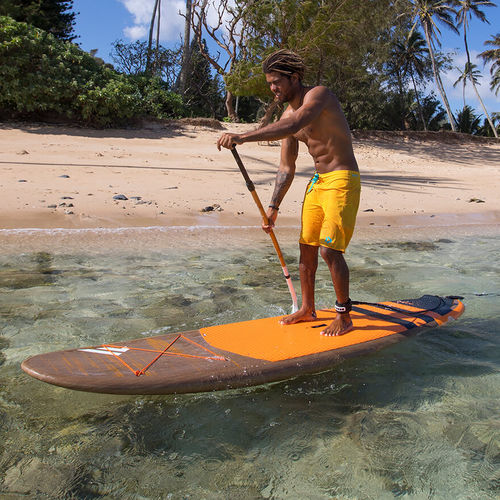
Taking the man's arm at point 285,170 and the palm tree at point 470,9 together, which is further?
the palm tree at point 470,9

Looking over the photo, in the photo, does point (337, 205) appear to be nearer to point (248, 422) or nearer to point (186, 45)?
point (248, 422)

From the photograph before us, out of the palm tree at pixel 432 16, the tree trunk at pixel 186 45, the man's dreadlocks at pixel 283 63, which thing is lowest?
the man's dreadlocks at pixel 283 63

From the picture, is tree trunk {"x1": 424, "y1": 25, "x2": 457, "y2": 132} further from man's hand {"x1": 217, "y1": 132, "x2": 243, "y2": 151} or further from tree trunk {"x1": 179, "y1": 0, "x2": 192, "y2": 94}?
man's hand {"x1": 217, "y1": 132, "x2": 243, "y2": 151}

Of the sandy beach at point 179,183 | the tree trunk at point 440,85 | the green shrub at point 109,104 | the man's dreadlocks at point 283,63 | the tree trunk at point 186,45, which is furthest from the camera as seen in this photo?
the tree trunk at point 440,85

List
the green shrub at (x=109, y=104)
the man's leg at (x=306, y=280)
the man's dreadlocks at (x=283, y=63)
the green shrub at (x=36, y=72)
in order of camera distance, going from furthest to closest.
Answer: the green shrub at (x=109, y=104) < the green shrub at (x=36, y=72) < the man's leg at (x=306, y=280) < the man's dreadlocks at (x=283, y=63)

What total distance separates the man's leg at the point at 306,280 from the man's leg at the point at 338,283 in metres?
0.27

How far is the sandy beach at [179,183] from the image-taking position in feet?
27.1

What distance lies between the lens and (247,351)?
129 inches

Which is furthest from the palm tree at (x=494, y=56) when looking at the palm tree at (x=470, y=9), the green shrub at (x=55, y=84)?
the green shrub at (x=55, y=84)

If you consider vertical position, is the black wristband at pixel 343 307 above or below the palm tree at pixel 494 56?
below

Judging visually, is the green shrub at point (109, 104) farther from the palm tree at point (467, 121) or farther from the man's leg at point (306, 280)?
the palm tree at point (467, 121)

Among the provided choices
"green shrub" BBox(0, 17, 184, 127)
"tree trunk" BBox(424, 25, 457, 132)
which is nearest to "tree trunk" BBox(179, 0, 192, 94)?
"green shrub" BBox(0, 17, 184, 127)

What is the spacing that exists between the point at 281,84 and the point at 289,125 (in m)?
0.50

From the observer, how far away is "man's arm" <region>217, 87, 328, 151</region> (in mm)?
3033
